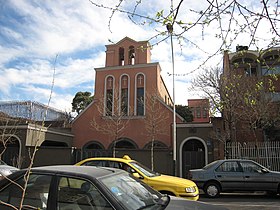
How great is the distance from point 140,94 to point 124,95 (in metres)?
1.79

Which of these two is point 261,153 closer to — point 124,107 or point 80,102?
point 124,107

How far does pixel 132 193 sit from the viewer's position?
3.66 metres

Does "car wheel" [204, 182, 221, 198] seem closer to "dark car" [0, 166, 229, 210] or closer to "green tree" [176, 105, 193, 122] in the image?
"dark car" [0, 166, 229, 210]

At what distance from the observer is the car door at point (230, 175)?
430 inches

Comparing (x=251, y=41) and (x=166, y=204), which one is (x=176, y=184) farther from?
(x=251, y=41)

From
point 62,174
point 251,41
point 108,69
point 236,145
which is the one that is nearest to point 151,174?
point 62,174

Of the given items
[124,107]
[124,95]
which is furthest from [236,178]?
[124,95]

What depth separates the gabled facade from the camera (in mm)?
26156

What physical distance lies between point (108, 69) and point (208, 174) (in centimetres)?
2168

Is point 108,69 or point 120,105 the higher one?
point 108,69

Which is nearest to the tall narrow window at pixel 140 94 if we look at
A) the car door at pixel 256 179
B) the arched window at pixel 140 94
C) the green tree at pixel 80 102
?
the arched window at pixel 140 94

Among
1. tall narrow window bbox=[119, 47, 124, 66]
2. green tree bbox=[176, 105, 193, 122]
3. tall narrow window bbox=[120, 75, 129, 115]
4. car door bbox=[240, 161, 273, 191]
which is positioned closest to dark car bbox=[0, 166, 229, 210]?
car door bbox=[240, 161, 273, 191]

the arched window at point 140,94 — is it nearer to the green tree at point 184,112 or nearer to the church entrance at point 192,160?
the church entrance at point 192,160

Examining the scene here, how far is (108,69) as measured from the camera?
3056cm
